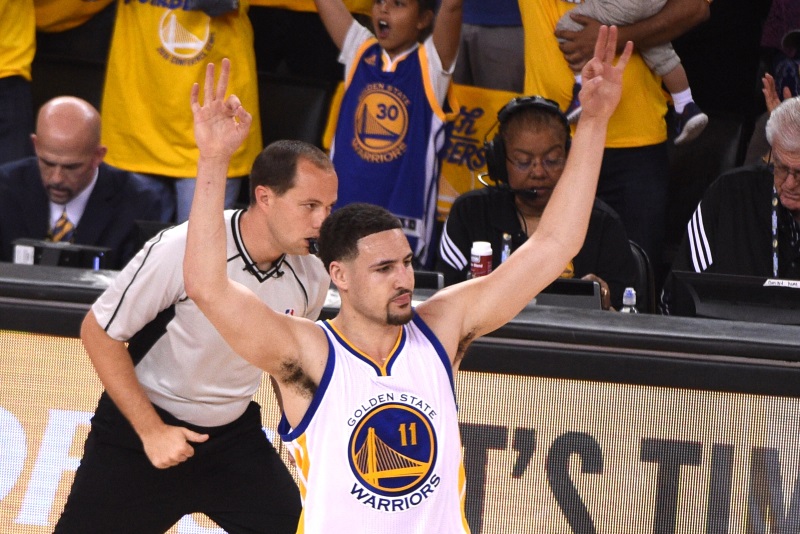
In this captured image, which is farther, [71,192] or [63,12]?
[63,12]

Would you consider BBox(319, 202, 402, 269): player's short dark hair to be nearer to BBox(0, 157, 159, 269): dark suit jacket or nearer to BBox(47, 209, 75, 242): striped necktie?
BBox(0, 157, 159, 269): dark suit jacket

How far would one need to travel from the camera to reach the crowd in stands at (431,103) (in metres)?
4.64

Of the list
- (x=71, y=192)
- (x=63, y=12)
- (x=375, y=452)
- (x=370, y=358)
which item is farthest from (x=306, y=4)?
(x=375, y=452)

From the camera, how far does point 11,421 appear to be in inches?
134

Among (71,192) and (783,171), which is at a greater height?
(783,171)

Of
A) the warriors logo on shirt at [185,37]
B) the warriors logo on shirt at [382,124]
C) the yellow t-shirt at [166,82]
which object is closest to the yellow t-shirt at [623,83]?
the warriors logo on shirt at [382,124]

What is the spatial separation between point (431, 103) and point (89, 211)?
61.4 inches

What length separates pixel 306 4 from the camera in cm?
578

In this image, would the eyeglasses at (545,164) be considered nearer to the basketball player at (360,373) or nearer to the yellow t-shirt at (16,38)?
the basketball player at (360,373)

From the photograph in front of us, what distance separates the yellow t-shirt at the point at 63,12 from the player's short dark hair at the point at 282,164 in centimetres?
302

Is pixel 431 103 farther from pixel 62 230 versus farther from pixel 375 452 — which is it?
pixel 375 452

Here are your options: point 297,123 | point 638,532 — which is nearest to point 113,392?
point 638,532

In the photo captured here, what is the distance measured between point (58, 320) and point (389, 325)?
1.07 m

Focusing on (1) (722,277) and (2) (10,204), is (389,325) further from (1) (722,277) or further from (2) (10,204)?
(2) (10,204)
